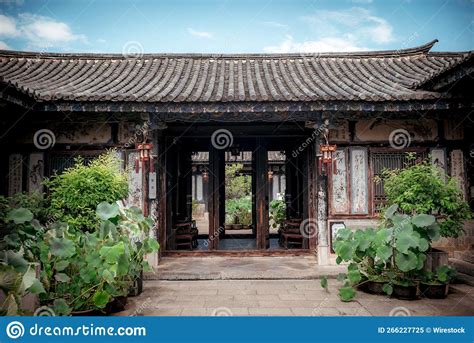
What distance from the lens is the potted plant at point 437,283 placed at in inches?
200

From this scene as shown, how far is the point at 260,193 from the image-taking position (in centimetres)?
837

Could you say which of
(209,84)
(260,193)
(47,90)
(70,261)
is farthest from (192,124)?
Result: (70,261)

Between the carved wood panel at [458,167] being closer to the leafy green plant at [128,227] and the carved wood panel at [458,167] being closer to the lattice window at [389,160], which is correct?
the lattice window at [389,160]

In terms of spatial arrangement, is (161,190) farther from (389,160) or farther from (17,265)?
(389,160)

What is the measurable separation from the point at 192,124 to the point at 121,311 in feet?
14.8

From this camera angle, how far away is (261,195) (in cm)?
838

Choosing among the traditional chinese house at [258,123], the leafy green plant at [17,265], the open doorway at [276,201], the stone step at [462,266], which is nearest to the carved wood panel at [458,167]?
the traditional chinese house at [258,123]

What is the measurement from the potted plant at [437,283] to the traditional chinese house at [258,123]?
85.5 inches

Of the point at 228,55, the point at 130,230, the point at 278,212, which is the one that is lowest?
the point at 278,212

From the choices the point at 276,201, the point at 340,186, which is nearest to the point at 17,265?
the point at 340,186

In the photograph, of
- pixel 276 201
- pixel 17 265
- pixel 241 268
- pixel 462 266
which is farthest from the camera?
pixel 276 201

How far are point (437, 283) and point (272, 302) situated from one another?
93.9 inches

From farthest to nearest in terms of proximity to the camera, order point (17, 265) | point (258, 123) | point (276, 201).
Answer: point (276, 201) → point (258, 123) → point (17, 265)

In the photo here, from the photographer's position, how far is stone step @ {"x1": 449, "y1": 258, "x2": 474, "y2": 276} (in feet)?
21.0
